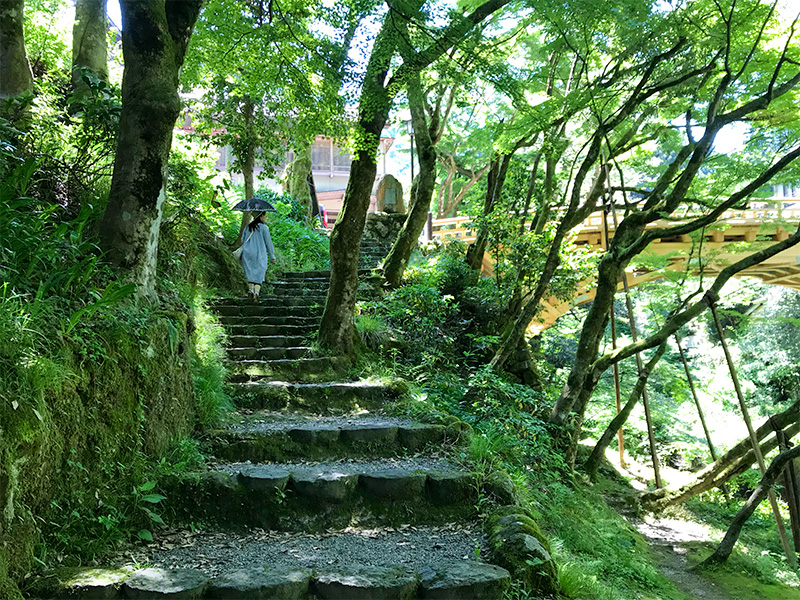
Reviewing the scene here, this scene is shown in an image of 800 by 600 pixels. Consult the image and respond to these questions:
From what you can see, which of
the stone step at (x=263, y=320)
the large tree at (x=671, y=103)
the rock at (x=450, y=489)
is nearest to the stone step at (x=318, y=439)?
the rock at (x=450, y=489)

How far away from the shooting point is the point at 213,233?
9.55 meters

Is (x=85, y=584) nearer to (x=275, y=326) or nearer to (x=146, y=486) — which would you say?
(x=146, y=486)

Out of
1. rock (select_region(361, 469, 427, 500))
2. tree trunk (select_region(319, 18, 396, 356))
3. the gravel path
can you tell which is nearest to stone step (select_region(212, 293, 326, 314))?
tree trunk (select_region(319, 18, 396, 356))

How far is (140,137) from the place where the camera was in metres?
4.20

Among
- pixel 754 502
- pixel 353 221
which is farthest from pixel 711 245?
pixel 353 221

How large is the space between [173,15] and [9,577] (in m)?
4.18

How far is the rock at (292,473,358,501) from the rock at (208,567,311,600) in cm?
91

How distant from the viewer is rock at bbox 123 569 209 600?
2793mm

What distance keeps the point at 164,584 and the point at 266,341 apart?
15.9ft

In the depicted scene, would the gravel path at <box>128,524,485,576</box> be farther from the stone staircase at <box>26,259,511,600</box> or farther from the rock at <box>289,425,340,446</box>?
the rock at <box>289,425,340,446</box>

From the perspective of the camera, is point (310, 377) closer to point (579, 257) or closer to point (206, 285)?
point (206, 285)

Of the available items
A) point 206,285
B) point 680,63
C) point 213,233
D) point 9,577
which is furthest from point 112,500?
point 680,63

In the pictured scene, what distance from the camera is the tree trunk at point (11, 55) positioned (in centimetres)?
561

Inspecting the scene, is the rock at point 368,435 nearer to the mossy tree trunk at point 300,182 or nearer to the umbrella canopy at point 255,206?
the umbrella canopy at point 255,206
